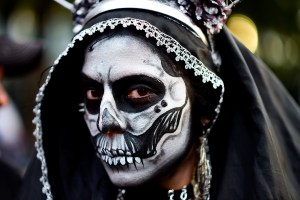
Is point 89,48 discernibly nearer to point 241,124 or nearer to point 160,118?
point 160,118

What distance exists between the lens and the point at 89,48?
2.77 m

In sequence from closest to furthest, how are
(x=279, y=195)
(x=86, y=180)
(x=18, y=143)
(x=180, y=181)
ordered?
(x=279, y=195)
(x=180, y=181)
(x=86, y=180)
(x=18, y=143)

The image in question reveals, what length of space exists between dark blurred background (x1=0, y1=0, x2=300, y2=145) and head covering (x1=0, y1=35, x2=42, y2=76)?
51.6 inches

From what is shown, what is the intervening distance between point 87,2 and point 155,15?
1.24 ft

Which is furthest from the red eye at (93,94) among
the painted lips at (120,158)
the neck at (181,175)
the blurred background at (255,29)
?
the blurred background at (255,29)

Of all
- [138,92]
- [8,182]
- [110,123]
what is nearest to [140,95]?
[138,92]

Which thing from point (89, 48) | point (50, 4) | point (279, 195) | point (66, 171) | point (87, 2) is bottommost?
point (279, 195)

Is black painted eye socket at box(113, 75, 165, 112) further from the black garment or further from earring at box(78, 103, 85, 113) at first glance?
the black garment

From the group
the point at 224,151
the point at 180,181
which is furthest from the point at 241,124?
the point at 180,181

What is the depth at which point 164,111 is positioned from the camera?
267 centimetres

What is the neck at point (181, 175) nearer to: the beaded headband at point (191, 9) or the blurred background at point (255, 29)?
the beaded headband at point (191, 9)

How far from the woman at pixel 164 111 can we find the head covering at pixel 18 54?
1.52m

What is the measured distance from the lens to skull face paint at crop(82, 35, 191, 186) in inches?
104

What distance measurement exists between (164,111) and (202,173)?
13.3 inches
